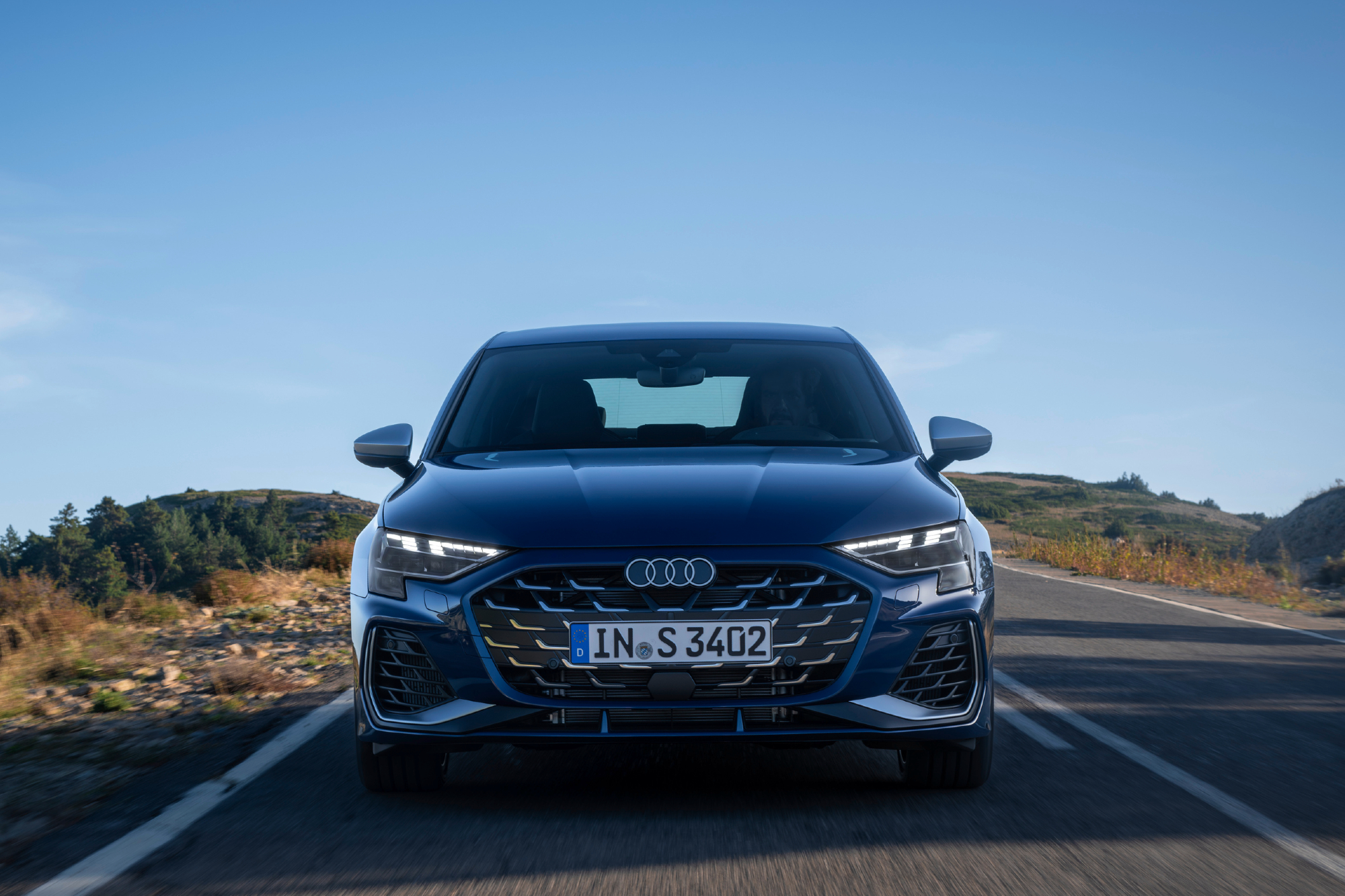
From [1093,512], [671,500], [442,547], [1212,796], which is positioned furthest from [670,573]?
[1093,512]

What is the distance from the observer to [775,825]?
3381 mm

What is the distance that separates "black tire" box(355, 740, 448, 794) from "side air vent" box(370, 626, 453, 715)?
27 centimetres

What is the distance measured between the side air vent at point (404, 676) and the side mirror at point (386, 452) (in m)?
1.13

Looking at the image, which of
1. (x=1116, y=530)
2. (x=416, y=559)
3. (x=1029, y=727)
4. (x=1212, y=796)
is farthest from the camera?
(x=1116, y=530)

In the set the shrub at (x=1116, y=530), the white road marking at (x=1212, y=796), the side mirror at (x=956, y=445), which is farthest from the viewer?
the shrub at (x=1116, y=530)

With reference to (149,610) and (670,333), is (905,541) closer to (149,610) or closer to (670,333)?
(670,333)

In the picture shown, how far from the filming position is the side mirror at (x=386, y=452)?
15.0 feet

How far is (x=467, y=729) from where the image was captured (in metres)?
3.38

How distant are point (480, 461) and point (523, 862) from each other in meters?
1.63

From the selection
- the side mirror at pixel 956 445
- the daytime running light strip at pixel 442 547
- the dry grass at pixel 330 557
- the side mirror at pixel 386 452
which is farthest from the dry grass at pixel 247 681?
the dry grass at pixel 330 557

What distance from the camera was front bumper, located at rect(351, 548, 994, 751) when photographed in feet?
10.9

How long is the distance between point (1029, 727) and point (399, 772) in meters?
2.81

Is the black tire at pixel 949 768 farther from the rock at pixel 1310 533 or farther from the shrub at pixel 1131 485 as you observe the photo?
the shrub at pixel 1131 485

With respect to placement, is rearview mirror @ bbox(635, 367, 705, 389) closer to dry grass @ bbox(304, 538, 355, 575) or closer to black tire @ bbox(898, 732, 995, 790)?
black tire @ bbox(898, 732, 995, 790)
